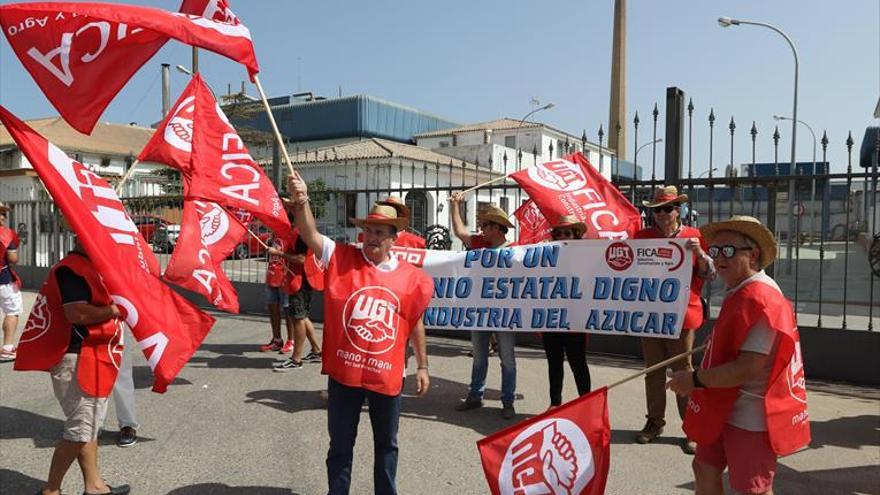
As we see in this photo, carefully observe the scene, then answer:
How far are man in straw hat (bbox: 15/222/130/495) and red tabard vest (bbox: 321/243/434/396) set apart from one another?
1.37 meters

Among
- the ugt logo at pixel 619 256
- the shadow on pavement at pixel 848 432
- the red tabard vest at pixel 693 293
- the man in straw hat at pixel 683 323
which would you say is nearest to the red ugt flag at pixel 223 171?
the ugt logo at pixel 619 256

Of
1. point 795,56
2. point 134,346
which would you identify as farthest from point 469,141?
point 134,346

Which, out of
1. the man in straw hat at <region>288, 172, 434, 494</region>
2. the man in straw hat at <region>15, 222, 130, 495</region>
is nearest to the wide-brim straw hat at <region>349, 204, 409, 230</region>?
the man in straw hat at <region>288, 172, 434, 494</region>

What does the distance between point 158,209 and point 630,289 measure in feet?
33.2

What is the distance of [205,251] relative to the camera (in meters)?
5.97

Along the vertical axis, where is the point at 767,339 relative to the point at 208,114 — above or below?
below

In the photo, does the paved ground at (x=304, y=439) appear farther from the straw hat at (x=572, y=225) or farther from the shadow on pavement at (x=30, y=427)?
the straw hat at (x=572, y=225)

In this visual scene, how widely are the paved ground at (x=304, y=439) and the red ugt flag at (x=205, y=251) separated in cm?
113

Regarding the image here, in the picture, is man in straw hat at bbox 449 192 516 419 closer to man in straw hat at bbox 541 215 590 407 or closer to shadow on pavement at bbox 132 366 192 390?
man in straw hat at bbox 541 215 590 407

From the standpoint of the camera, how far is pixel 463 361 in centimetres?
822

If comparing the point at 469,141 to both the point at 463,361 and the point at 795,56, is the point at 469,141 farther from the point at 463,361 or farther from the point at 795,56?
the point at 463,361

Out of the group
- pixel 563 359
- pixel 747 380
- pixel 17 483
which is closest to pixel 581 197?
pixel 563 359

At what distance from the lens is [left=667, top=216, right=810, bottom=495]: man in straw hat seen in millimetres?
2848

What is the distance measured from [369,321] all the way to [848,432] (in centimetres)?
455
